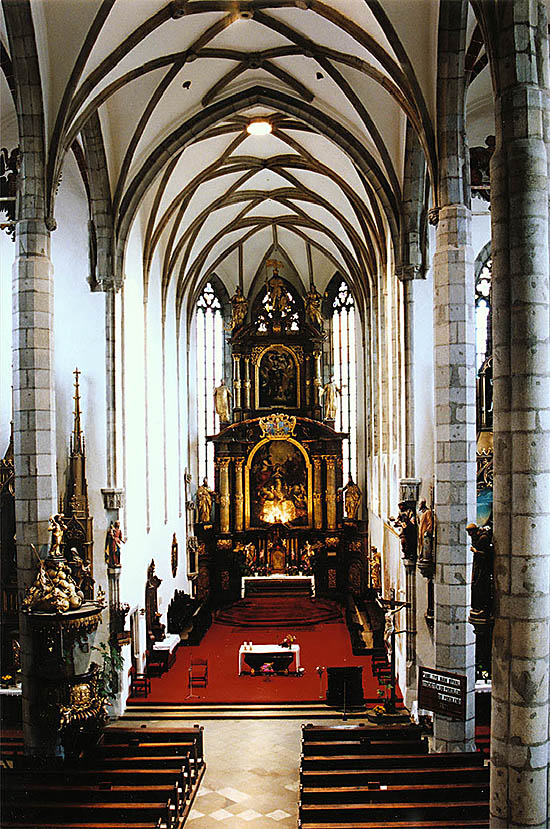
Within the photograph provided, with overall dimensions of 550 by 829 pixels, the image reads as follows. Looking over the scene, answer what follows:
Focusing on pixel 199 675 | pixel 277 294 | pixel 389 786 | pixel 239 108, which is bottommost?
pixel 199 675

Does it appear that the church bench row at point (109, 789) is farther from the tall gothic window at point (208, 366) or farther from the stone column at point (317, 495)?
the tall gothic window at point (208, 366)

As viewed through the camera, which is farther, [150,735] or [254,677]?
[254,677]

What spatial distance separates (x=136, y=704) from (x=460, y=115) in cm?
1566

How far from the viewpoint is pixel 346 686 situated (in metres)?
21.2

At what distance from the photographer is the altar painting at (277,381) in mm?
37875

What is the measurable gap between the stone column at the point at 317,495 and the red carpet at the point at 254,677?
6.29 metres

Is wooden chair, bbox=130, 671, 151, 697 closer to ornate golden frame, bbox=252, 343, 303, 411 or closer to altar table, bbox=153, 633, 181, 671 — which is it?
altar table, bbox=153, 633, 181, 671

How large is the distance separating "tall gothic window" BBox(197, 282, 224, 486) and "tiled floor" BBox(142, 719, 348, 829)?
60.9ft

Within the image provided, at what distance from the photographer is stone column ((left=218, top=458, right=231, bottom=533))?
120 feet

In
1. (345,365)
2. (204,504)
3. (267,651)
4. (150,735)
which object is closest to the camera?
(150,735)

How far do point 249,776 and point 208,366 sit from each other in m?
24.0

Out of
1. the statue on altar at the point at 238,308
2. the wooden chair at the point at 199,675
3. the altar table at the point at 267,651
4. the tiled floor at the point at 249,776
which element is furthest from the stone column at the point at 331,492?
the tiled floor at the point at 249,776

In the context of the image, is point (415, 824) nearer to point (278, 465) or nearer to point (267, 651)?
point (267, 651)

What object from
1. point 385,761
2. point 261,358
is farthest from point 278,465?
point 385,761
